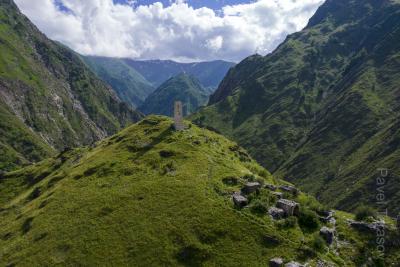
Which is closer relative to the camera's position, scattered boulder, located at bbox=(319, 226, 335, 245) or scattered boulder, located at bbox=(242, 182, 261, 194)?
scattered boulder, located at bbox=(319, 226, 335, 245)

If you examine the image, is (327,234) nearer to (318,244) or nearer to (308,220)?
(318,244)

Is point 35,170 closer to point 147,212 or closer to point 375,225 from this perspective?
→ point 147,212

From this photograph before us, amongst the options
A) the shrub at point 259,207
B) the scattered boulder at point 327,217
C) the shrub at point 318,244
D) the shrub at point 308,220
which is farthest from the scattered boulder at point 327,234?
the shrub at point 259,207

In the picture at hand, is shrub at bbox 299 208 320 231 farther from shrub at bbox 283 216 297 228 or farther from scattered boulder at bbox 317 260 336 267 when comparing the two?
scattered boulder at bbox 317 260 336 267

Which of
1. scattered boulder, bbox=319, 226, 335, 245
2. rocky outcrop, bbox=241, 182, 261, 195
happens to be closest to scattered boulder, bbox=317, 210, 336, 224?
scattered boulder, bbox=319, 226, 335, 245

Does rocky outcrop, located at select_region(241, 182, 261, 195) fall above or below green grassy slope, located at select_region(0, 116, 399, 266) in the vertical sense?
above

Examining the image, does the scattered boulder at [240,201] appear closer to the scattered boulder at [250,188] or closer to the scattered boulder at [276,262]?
the scattered boulder at [250,188]

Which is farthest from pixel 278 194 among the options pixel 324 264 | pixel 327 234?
pixel 324 264
